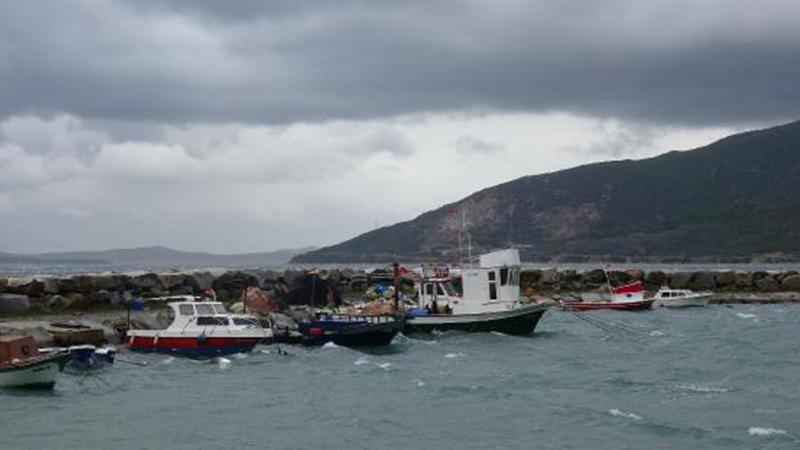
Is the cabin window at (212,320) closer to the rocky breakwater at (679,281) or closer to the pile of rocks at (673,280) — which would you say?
the rocky breakwater at (679,281)

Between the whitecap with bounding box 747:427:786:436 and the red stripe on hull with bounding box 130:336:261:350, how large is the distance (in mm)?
21527

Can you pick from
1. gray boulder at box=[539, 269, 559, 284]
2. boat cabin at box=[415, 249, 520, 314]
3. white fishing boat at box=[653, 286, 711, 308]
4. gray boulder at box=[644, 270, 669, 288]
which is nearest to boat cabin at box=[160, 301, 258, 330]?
boat cabin at box=[415, 249, 520, 314]

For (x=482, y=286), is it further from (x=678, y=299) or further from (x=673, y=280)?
(x=673, y=280)

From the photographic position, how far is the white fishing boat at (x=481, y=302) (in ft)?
167

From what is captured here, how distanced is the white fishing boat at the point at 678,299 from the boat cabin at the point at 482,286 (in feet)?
80.0

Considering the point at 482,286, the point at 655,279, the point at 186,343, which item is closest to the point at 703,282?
A: the point at 655,279

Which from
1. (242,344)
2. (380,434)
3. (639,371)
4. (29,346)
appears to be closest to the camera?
(380,434)

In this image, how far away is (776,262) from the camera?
193 meters

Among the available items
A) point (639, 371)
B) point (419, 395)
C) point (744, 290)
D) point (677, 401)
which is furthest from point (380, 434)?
point (744, 290)

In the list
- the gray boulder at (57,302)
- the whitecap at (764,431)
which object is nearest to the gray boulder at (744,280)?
the gray boulder at (57,302)

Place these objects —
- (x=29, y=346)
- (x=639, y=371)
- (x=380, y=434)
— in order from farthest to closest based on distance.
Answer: (x=639, y=371) → (x=29, y=346) → (x=380, y=434)

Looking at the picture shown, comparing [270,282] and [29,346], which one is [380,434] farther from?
[270,282]

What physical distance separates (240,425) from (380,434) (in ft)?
12.4

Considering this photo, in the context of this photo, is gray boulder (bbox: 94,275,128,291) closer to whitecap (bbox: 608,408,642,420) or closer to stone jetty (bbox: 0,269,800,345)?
stone jetty (bbox: 0,269,800,345)
